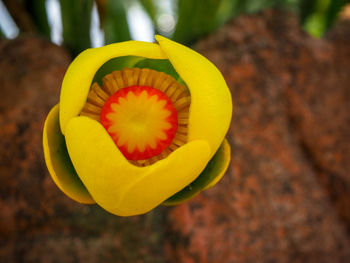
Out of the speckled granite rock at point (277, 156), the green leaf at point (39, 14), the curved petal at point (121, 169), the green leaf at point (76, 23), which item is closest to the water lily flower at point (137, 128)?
the curved petal at point (121, 169)

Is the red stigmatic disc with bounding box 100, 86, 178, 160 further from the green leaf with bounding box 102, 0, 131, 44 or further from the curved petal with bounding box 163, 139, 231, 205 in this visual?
the green leaf with bounding box 102, 0, 131, 44

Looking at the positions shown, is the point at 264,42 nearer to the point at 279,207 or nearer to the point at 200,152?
the point at 279,207

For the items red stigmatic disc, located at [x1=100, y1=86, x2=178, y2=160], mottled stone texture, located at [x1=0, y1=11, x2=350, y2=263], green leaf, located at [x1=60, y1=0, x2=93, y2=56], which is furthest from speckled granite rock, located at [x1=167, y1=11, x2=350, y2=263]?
red stigmatic disc, located at [x1=100, y1=86, x2=178, y2=160]

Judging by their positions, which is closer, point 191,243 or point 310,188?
point 191,243

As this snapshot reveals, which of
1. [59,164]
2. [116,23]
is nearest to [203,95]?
[59,164]

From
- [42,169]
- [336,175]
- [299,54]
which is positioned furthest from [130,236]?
[299,54]

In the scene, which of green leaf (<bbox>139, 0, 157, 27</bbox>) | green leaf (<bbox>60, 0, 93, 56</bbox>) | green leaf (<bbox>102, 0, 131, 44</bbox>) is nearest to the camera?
green leaf (<bbox>60, 0, 93, 56</bbox>)
